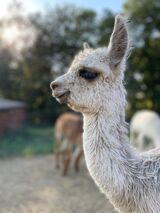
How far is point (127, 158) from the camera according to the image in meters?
2.11

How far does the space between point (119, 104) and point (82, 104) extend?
212mm

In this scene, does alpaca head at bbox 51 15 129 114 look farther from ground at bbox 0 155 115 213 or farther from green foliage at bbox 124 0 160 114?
green foliage at bbox 124 0 160 114

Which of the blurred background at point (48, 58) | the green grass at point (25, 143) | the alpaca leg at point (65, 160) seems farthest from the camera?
the blurred background at point (48, 58)

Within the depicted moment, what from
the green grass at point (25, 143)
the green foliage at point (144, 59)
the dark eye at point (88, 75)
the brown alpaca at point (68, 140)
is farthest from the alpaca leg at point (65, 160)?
the green foliage at point (144, 59)

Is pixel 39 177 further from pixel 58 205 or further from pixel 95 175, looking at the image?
pixel 95 175

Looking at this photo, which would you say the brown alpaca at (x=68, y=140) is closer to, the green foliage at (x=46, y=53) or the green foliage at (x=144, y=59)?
the green foliage at (x=144, y=59)

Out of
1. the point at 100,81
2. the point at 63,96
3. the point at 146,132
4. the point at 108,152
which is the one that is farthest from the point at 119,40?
the point at 146,132

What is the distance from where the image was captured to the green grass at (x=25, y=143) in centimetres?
818

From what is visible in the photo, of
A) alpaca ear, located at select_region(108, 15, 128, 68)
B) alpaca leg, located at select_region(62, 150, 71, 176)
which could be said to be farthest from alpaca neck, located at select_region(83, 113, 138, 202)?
alpaca leg, located at select_region(62, 150, 71, 176)

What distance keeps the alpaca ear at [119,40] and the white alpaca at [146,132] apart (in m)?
3.67

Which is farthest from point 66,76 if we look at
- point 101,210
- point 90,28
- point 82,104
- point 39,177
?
point 90,28

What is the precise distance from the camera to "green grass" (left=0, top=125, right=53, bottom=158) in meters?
8.18

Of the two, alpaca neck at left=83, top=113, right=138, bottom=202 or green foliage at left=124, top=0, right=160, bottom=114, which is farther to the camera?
green foliage at left=124, top=0, right=160, bottom=114

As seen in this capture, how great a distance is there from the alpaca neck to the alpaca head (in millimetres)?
76
